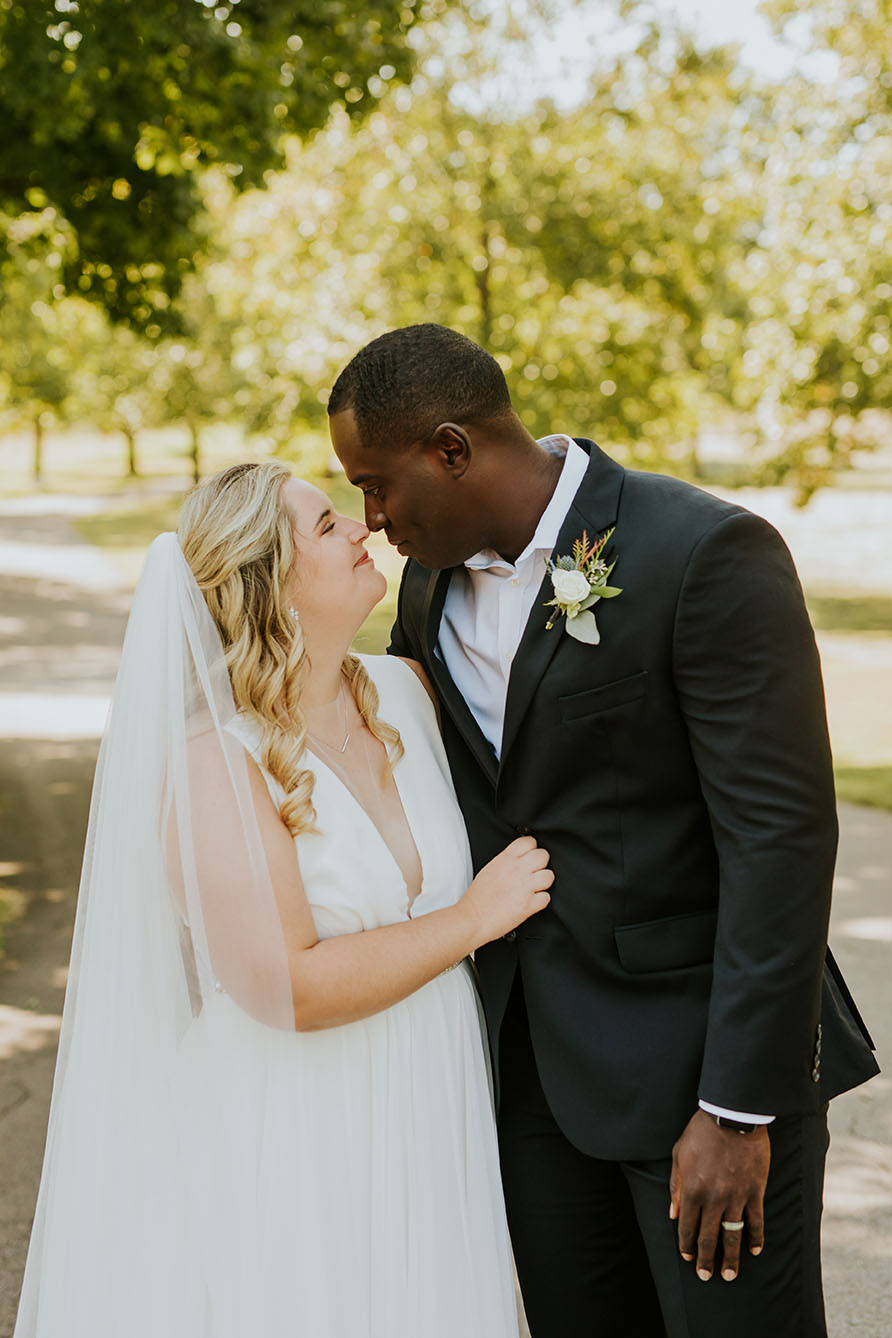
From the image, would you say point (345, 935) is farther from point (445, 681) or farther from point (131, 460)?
point (131, 460)

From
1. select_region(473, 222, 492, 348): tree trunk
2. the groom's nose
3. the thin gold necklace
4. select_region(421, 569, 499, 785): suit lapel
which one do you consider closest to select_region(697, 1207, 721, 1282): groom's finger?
select_region(421, 569, 499, 785): suit lapel

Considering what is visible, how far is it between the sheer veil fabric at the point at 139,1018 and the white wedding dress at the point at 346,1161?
0.05 meters

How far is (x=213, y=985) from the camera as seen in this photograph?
2.47m

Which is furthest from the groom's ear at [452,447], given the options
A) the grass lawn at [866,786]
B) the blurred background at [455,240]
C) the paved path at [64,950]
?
the grass lawn at [866,786]

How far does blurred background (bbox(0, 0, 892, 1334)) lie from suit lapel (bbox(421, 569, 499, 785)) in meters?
3.02

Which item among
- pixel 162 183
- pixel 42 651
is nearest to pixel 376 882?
pixel 162 183

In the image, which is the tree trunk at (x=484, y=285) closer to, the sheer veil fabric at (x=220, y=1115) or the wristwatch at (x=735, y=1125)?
the sheer veil fabric at (x=220, y=1115)

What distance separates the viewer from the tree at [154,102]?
20.7 ft

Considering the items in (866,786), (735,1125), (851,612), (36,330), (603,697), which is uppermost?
(603,697)

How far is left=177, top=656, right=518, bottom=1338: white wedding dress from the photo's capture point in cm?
247

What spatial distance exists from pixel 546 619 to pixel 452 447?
1.26 ft

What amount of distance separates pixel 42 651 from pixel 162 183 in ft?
23.8

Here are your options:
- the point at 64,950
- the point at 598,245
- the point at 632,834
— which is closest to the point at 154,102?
the point at 64,950

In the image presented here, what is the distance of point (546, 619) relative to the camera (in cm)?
237
